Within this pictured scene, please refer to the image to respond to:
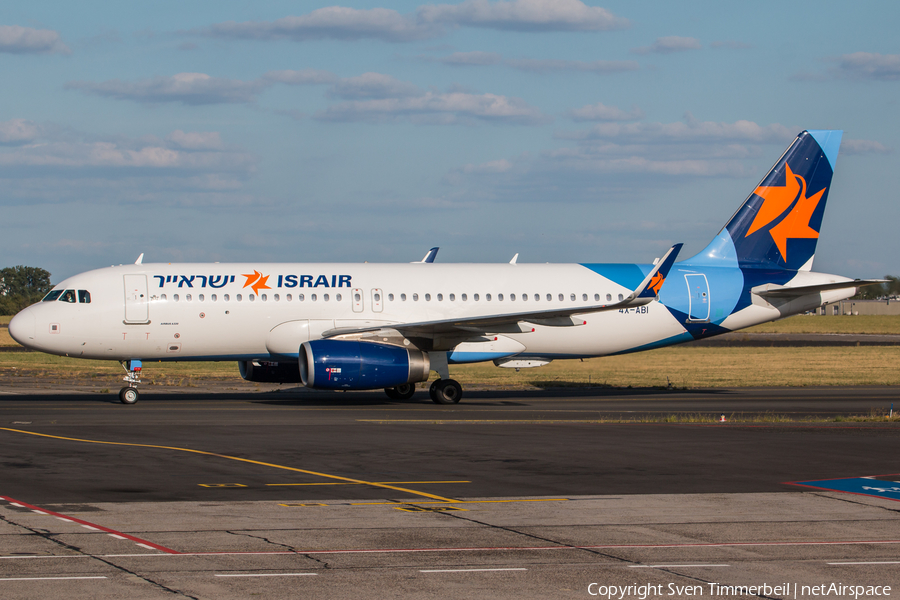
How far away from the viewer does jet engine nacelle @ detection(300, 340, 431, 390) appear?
2897cm

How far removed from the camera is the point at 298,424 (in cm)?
2492

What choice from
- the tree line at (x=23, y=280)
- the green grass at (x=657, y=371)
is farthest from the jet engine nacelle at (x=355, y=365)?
the tree line at (x=23, y=280)

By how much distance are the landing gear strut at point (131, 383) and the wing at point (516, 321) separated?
5952mm

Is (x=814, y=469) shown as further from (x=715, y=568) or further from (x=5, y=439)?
(x=5, y=439)

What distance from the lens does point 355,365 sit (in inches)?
1148

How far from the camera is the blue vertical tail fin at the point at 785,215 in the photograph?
119 ft

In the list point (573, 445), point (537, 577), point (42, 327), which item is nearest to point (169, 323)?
point (42, 327)

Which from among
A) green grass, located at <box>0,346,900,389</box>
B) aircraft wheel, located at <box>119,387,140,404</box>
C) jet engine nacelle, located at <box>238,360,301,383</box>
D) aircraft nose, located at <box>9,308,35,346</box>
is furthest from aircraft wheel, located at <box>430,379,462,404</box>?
aircraft nose, located at <box>9,308,35,346</box>

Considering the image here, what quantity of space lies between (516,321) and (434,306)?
11.8 feet

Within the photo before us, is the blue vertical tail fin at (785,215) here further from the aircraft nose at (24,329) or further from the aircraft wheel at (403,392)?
the aircraft nose at (24,329)

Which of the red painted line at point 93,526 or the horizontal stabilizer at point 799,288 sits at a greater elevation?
the horizontal stabilizer at point 799,288

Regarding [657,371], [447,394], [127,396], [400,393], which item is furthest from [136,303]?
[657,371]

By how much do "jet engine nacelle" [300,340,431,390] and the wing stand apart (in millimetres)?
1116

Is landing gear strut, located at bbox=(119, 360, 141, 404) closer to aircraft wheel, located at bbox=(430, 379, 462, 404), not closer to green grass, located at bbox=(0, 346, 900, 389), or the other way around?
aircraft wheel, located at bbox=(430, 379, 462, 404)
